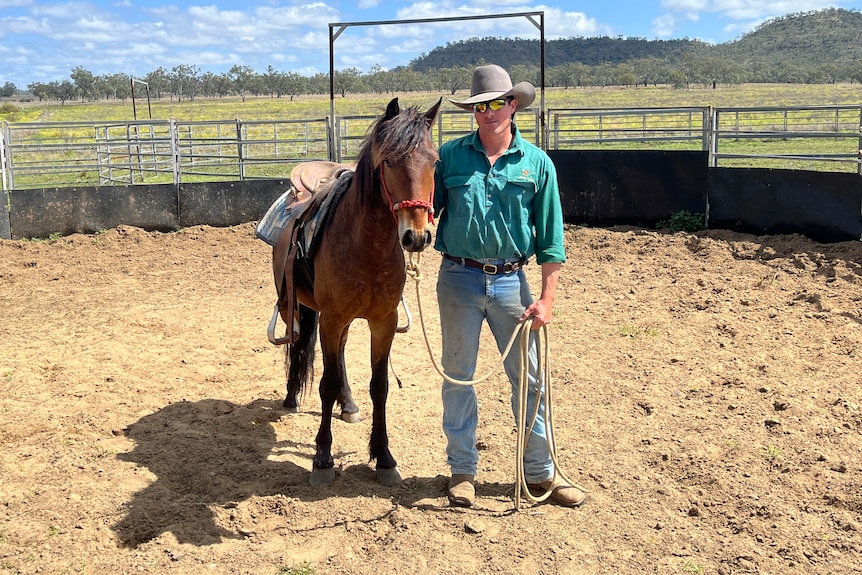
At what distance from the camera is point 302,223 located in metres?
3.93

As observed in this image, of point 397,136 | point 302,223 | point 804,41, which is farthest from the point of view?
point 804,41

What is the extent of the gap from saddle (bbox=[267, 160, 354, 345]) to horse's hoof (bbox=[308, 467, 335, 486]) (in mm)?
825

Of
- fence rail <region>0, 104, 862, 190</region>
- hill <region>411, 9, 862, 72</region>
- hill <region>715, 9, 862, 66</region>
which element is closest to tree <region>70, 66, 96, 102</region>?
fence rail <region>0, 104, 862, 190</region>

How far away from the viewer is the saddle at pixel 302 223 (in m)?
3.74

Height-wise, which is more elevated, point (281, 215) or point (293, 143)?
point (293, 143)

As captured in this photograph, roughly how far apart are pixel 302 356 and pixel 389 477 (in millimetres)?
1241

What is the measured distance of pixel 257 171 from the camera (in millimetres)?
18875

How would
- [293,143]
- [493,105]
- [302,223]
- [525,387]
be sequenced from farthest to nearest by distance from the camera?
[293,143], [302,223], [525,387], [493,105]

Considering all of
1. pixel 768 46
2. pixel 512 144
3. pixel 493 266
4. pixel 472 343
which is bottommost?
pixel 472 343

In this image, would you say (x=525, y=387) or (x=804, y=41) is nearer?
(x=525, y=387)

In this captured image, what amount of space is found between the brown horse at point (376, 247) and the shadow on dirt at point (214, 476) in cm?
14

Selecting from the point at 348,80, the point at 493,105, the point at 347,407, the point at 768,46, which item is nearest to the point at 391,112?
the point at 493,105

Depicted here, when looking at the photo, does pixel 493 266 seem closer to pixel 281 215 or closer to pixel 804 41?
pixel 281 215

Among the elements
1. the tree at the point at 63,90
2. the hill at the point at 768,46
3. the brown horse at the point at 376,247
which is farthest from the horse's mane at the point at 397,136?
the hill at the point at 768,46
